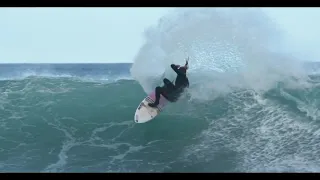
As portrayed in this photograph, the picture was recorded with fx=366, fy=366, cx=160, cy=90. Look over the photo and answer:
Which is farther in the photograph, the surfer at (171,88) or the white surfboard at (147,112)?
the white surfboard at (147,112)

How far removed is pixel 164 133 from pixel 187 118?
79 cm

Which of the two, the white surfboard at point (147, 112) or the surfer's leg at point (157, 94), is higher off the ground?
the surfer's leg at point (157, 94)

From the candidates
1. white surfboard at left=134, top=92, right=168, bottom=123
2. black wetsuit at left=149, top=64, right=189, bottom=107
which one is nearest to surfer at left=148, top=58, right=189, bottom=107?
black wetsuit at left=149, top=64, right=189, bottom=107

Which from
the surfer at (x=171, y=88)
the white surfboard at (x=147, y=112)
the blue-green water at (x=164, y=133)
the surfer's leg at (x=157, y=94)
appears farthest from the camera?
the white surfboard at (x=147, y=112)

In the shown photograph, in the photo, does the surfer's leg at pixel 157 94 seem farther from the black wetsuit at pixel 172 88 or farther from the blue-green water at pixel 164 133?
the blue-green water at pixel 164 133

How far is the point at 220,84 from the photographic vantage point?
992 cm

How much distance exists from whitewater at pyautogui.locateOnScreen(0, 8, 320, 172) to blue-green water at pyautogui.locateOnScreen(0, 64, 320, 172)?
0.02 meters

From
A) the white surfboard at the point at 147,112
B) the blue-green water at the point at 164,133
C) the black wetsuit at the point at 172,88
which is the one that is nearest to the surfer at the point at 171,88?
the black wetsuit at the point at 172,88

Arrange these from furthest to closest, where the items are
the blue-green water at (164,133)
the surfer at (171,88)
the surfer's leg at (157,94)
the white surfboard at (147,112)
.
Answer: the white surfboard at (147,112), the surfer's leg at (157,94), the surfer at (171,88), the blue-green water at (164,133)

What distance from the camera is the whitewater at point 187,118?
7574 millimetres

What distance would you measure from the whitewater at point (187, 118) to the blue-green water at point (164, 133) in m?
0.02

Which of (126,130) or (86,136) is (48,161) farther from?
(126,130)

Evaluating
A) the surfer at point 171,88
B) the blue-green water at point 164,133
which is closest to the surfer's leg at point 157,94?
the surfer at point 171,88

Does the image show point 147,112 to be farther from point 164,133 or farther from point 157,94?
point 164,133
